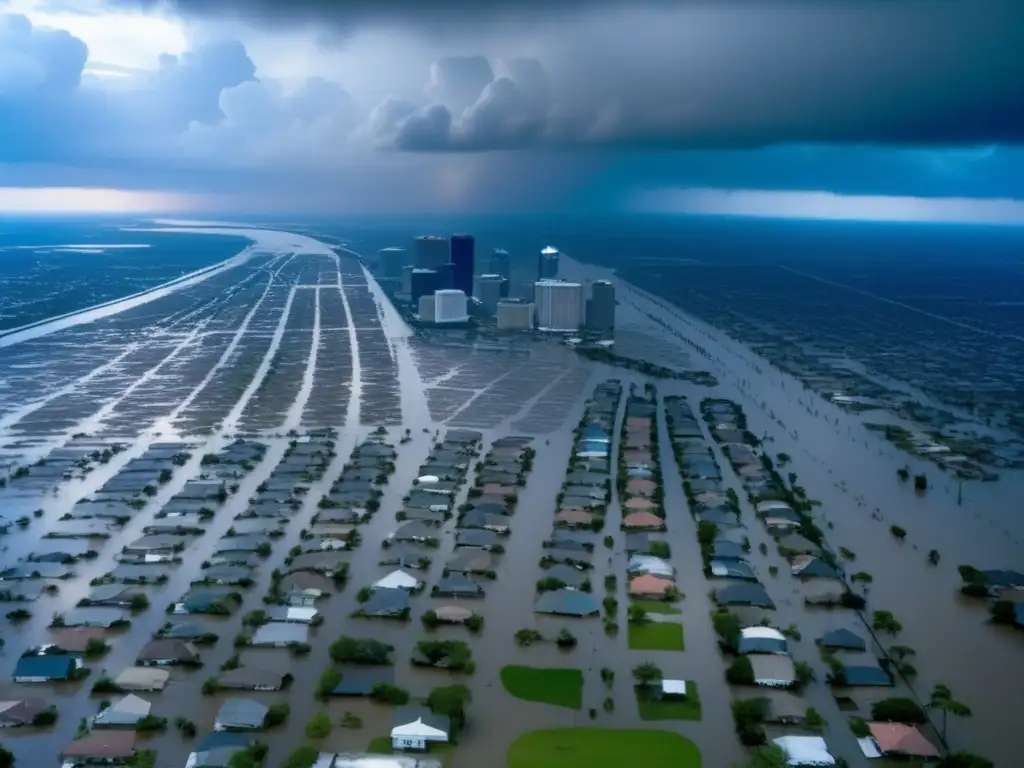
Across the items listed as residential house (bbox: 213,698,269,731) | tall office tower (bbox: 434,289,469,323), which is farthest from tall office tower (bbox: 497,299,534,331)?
residential house (bbox: 213,698,269,731)

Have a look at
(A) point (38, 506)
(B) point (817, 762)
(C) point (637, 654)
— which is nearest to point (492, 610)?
(C) point (637, 654)

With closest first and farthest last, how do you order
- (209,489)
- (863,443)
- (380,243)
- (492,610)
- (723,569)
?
(492,610) → (723,569) → (209,489) → (863,443) → (380,243)

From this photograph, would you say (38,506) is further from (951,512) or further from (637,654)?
(951,512)

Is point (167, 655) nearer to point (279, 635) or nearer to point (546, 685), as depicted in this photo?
point (279, 635)

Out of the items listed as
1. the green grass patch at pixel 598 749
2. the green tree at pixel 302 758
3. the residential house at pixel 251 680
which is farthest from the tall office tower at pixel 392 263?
the green tree at pixel 302 758

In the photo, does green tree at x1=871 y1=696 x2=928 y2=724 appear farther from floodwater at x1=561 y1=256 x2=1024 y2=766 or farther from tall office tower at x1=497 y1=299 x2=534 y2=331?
tall office tower at x1=497 y1=299 x2=534 y2=331
